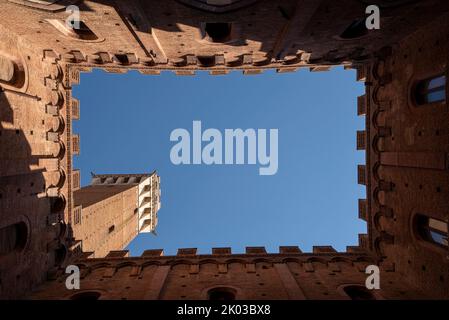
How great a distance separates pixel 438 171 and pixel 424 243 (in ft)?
9.75

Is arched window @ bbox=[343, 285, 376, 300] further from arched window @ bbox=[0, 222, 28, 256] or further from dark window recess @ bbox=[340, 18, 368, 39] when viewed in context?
arched window @ bbox=[0, 222, 28, 256]

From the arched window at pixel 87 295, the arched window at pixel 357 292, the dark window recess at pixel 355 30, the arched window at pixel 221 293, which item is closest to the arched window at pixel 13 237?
the arched window at pixel 87 295

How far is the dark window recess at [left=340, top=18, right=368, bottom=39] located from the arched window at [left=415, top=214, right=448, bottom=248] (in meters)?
7.73

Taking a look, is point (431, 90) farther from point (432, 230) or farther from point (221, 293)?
point (221, 293)

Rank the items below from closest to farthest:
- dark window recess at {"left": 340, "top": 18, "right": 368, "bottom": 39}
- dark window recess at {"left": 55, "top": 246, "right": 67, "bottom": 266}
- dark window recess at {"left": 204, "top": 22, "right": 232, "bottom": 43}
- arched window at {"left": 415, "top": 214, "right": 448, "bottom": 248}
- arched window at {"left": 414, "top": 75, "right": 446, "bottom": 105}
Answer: arched window at {"left": 415, "top": 214, "right": 448, "bottom": 248} → arched window at {"left": 414, "top": 75, "right": 446, "bottom": 105} → dark window recess at {"left": 340, "top": 18, "right": 368, "bottom": 39} → dark window recess at {"left": 204, "top": 22, "right": 232, "bottom": 43} → dark window recess at {"left": 55, "top": 246, "right": 67, "bottom": 266}

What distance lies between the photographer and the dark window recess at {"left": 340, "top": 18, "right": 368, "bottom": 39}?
12.8 meters

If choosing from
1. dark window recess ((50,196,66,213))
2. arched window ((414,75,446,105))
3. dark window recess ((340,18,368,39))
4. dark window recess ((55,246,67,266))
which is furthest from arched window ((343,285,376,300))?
dark window recess ((50,196,66,213))

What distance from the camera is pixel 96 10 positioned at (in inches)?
426

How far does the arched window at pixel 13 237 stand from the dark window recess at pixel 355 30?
1525cm

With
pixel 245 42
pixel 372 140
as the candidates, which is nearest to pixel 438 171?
pixel 372 140

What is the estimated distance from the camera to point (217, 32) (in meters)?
13.6

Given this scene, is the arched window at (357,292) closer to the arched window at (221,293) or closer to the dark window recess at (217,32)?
the arched window at (221,293)

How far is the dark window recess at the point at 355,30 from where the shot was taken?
1280 cm
